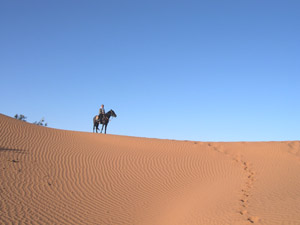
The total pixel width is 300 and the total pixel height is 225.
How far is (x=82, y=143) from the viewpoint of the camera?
17.6 metres

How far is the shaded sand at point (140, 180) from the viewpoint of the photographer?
8.84m

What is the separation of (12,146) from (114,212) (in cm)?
742

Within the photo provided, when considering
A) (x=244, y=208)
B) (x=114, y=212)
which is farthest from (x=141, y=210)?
(x=244, y=208)

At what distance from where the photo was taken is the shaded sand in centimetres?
884

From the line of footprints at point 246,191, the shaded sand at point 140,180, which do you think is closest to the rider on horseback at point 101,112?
the shaded sand at point 140,180

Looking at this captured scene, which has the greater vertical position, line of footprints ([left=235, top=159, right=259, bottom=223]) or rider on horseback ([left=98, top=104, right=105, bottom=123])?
rider on horseback ([left=98, top=104, right=105, bottom=123])

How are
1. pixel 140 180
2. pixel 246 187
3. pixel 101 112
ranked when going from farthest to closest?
pixel 101 112 → pixel 140 180 → pixel 246 187

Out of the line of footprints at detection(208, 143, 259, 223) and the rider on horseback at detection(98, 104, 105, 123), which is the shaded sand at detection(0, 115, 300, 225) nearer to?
the line of footprints at detection(208, 143, 259, 223)

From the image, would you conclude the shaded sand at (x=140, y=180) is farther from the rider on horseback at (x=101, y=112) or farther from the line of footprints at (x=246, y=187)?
the rider on horseback at (x=101, y=112)

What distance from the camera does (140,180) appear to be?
525 inches

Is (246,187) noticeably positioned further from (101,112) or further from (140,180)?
(101,112)

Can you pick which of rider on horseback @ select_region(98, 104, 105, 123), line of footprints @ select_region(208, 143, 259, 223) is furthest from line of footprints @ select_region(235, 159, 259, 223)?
rider on horseback @ select_region(98, 104, 105, 123)

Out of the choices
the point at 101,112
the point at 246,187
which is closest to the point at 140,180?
the point at 246,187

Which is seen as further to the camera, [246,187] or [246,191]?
[246,187]
